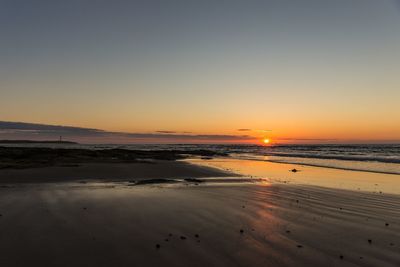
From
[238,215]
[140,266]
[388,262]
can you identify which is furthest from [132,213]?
[388,262]

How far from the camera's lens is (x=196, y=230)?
25.9 feet

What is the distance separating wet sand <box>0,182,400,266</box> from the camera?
6023mm

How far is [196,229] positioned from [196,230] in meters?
0.09

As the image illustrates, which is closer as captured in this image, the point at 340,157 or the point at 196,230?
the point at 196,230

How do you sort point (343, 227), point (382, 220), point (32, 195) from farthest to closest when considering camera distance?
point (32, 195)
point (382, 220)
point (343, 227)

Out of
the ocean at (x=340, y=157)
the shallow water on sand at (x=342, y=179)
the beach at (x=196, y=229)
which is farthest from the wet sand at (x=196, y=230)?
the ocean at (x=340, y=157)

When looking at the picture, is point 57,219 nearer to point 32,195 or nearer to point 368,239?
point 32,195

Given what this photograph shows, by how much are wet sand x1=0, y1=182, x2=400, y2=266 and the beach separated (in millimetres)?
17

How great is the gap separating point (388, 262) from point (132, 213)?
238 inches

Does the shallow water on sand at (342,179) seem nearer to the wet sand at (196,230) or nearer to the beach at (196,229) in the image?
the beach at (196,229)

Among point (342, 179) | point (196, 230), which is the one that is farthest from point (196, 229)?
point (342, 179)

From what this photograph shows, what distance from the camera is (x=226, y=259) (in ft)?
19.6

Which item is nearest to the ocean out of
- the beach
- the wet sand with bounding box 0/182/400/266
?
the beach

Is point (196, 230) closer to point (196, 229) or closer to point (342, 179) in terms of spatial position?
point (196, 229)
